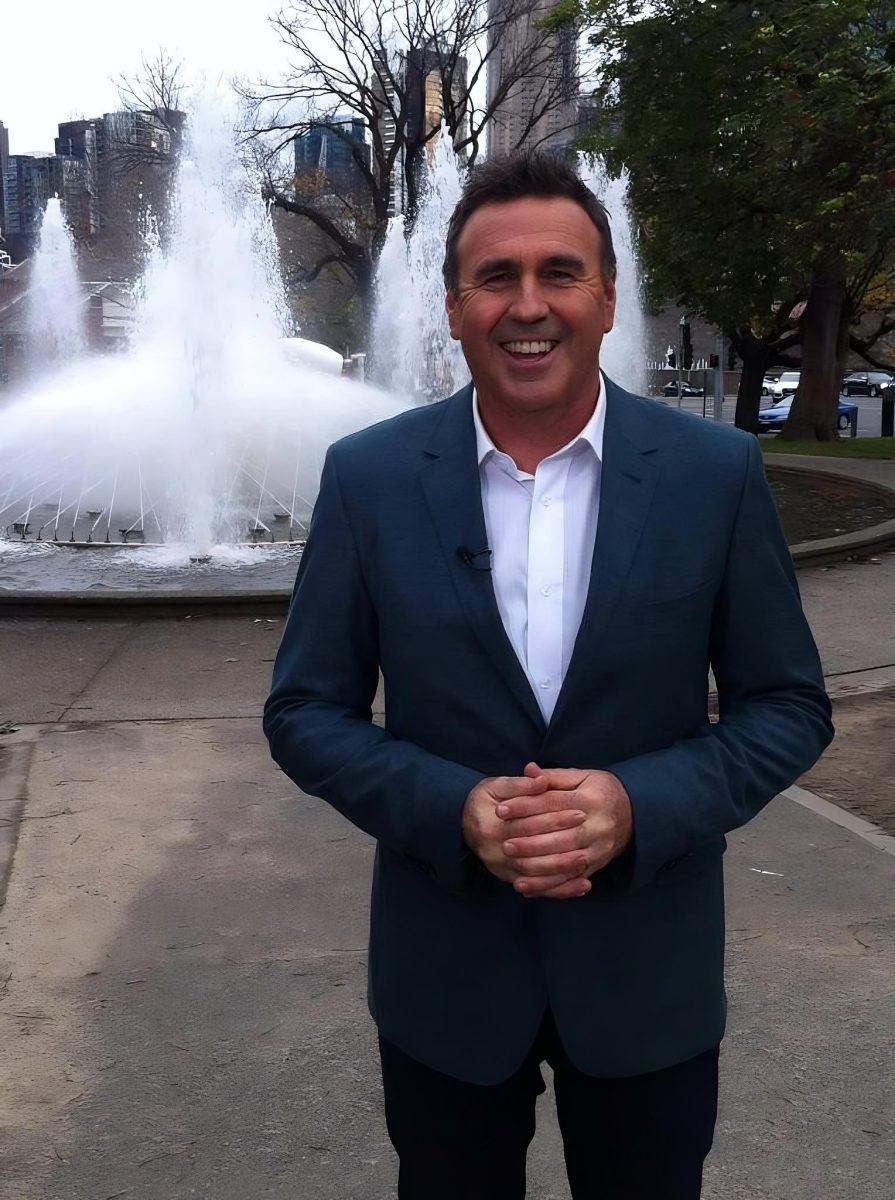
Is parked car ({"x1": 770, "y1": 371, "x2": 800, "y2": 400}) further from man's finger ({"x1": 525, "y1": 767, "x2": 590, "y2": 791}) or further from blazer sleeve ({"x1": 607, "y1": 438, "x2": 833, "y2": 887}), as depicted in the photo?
man's finger ({"x1": 525, "y1": 767, "x2": 590, "y2": 791})

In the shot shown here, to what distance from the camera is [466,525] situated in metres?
1.97

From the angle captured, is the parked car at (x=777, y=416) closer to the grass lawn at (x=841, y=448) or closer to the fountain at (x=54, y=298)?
the grass lawn at (x=841, y=448)

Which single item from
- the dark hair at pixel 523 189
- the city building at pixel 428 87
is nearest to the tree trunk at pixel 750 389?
the city building at pixel 428 87

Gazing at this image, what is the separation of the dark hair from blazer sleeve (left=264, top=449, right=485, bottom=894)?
403 millimetres

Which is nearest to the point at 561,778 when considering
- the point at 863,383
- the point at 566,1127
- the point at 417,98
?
the point at 566,1127

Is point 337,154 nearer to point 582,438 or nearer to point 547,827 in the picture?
point 582,438

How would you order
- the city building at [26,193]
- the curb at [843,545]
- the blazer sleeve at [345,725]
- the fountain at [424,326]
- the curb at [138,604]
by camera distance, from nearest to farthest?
the blazer sleeve at [345,725] → the curb at [138,604] → the curb at [843,545] → the fountain at [424,326] → the city building at [26,193]

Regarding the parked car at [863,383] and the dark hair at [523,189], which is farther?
the parked car at [863,383]

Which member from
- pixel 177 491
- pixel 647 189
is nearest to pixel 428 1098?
pixel 177 491

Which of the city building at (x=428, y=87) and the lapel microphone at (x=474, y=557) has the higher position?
the city building at (x=428, y=87)

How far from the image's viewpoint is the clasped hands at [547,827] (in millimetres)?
1760

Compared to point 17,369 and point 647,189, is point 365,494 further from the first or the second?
point 17,369

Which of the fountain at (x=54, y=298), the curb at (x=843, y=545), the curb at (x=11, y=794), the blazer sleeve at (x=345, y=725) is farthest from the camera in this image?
the fountain at (x=54, y=298)

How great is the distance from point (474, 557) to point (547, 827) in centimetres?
41
